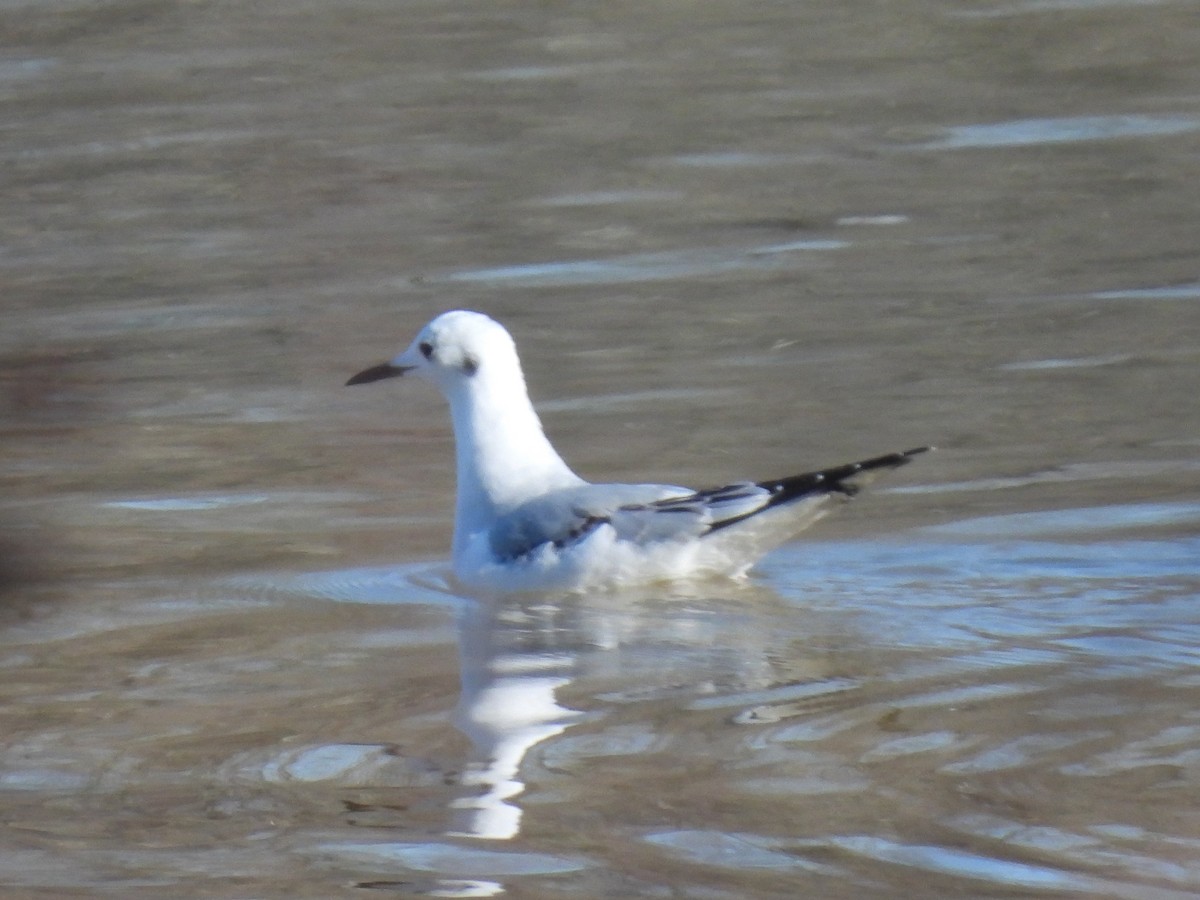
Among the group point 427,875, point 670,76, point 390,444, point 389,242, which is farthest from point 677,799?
point 670,76

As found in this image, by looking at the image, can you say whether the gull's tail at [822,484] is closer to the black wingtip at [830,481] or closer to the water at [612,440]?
the black wingtip at [830,481]

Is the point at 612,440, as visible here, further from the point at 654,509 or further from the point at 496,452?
the point at 654,509

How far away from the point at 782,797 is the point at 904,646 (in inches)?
52.5

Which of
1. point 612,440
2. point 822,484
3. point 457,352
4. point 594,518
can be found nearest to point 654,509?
point 594,518

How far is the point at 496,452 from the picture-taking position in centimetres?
825

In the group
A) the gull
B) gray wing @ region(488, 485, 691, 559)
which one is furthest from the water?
→ gray wing @ region(488, 485, 691, 559)

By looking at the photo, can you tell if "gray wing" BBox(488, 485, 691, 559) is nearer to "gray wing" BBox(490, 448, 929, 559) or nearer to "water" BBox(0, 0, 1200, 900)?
"gray wing" BBox(490, 448, 929, 559)

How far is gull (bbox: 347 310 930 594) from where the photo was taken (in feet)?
24.7

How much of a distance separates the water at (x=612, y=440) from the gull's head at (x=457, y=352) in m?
0.55

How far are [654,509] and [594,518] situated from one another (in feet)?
0.67

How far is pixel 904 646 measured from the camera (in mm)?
6797

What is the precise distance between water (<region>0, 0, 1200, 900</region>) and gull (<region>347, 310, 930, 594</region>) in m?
0.16

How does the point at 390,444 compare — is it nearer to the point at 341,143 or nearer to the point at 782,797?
the point at 782,797

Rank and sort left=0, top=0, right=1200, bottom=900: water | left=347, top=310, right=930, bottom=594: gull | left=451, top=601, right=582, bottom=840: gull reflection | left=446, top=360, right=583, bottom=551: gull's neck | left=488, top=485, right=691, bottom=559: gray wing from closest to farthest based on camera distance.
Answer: left=0, top=0, right=1200, bottom=900: water < left=451, top=601, right=582, bottom=840: gull reflection < left=347, top=310, right=930, bottom=594: gull < left=488, top=485, right=691, bottom=559: gray wing < left=446, top=360, right=583, bottom=551: gull's neck
